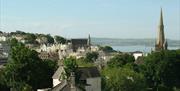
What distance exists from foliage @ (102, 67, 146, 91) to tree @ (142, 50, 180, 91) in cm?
1202

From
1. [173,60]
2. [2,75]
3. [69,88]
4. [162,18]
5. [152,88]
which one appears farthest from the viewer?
[162,18]

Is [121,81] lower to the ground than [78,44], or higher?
higher

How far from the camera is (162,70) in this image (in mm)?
71250

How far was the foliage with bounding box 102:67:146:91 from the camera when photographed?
51.6 metres

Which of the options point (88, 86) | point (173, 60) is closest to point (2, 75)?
point (88, 86)

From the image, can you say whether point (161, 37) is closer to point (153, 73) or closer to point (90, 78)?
point (153, 73)

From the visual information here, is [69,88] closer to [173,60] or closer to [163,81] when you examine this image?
[163,81]

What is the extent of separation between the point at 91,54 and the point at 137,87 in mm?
95474

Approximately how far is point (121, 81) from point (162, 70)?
67.2 ft

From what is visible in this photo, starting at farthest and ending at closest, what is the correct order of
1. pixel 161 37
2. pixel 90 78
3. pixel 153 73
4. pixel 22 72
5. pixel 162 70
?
pixel 161 37, pixel 162 70, pixel 153 73, pixel 22 72, pixel 90 78

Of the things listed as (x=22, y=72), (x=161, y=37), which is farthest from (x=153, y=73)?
(x=161, y=37)

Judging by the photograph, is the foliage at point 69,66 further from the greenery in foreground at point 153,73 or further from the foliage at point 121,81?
the greenery in foreground at point 153,73

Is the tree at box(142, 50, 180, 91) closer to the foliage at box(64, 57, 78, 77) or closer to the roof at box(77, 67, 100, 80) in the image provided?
the roof at box(77, 67, 100, 80)

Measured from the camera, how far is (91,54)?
489ft
